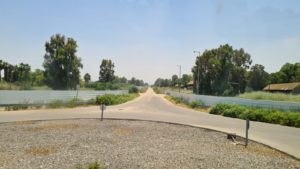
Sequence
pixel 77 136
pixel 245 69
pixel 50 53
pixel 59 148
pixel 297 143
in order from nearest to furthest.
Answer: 1. pixel 59 148
2. pixel 297 143
3. pixel 77 136
4. pixel 50 53
5. pixel 245 69

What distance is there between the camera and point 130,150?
963 centimetres

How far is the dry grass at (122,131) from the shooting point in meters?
12.9

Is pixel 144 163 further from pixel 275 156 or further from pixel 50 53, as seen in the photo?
pixel 50 53

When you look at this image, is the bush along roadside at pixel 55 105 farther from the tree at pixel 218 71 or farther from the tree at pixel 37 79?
the tree at pixel 218 71

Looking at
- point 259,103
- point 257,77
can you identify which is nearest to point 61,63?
point 259,103

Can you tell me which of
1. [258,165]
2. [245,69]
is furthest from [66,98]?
[245,69]

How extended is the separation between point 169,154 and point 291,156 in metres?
4.08

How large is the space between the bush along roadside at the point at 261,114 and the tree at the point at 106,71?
187 feet

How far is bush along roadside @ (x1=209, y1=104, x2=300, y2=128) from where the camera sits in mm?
17406

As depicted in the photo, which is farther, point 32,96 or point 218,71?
point 218,71

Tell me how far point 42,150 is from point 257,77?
69189mm

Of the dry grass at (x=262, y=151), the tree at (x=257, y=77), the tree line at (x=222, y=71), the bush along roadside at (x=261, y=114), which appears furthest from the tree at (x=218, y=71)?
the dry grass at (x=262, y=151)

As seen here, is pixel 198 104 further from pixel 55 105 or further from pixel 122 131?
pixel 122 131

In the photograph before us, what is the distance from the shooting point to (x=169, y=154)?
911 centimetres
